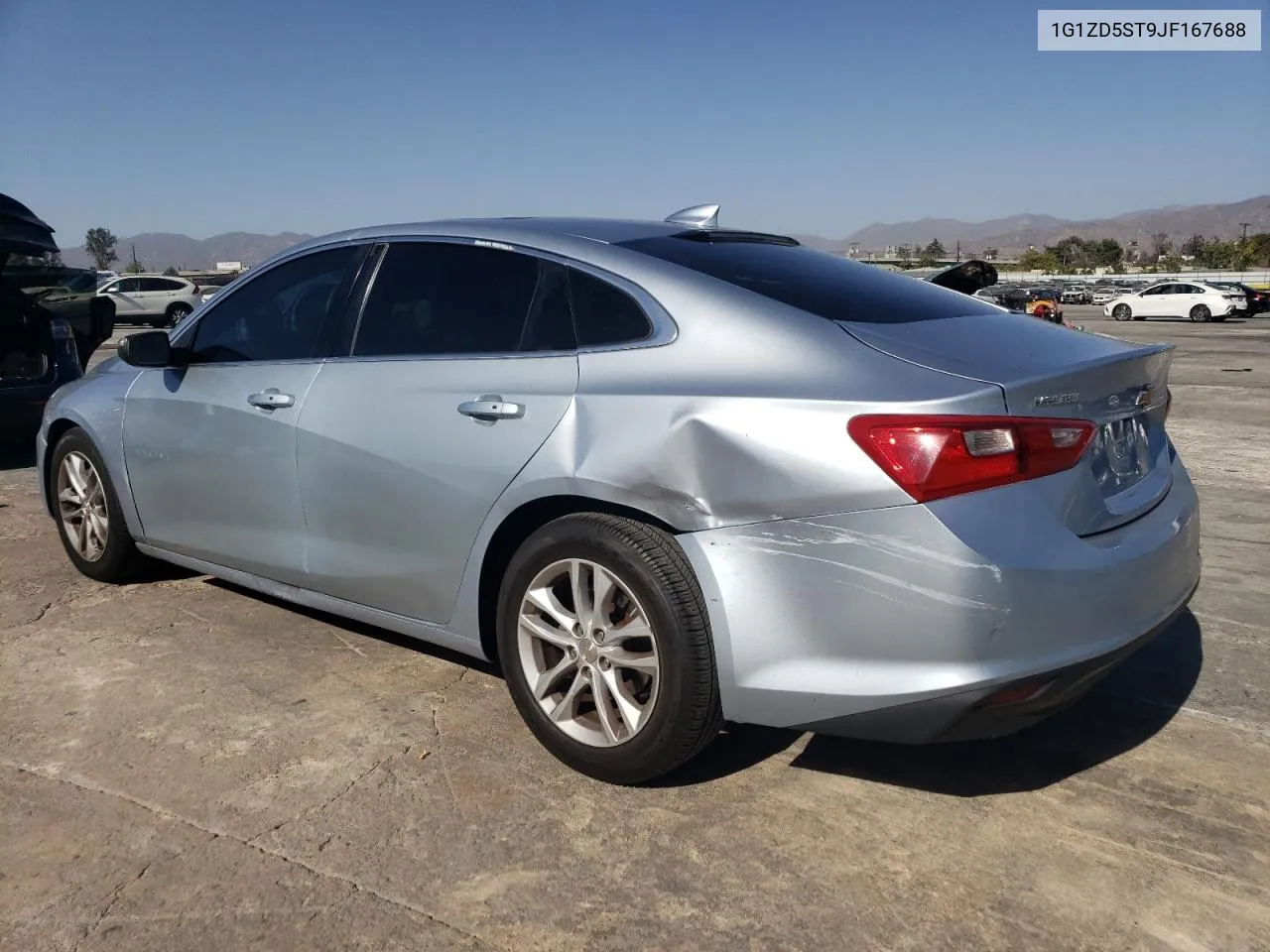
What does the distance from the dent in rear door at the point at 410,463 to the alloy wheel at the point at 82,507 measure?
1608 mm

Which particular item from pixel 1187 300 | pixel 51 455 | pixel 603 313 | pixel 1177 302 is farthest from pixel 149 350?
pixel 1177 302

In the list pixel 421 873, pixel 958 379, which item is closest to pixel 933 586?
pixel 958 379

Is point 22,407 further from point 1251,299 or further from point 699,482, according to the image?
point 1251,299

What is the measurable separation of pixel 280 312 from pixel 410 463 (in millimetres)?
1154

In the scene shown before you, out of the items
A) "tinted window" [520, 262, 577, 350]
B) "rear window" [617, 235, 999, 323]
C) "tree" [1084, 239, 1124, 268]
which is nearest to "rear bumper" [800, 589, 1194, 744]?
"rear window" [617, 235, 999, 323]

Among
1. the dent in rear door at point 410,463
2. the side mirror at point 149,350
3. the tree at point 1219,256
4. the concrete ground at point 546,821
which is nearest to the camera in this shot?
the concrete ground at point 546,821

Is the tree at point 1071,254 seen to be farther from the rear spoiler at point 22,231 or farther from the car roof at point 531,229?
the car roof at point 531,229

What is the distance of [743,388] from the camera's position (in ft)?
8.78

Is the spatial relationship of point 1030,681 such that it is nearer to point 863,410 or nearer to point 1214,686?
point 863,410

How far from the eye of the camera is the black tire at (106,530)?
4.67 metres

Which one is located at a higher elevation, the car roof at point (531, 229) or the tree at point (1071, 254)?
the car roof at point (531, 229)

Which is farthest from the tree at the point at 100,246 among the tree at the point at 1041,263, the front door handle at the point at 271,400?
the front door handle at the point at 271,400

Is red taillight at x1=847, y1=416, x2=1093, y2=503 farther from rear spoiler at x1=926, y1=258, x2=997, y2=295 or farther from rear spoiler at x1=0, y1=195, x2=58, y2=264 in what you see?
rear spoiler at x1=0, y1=195, x2=58, y2=264

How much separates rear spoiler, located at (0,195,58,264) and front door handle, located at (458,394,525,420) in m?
6.22
